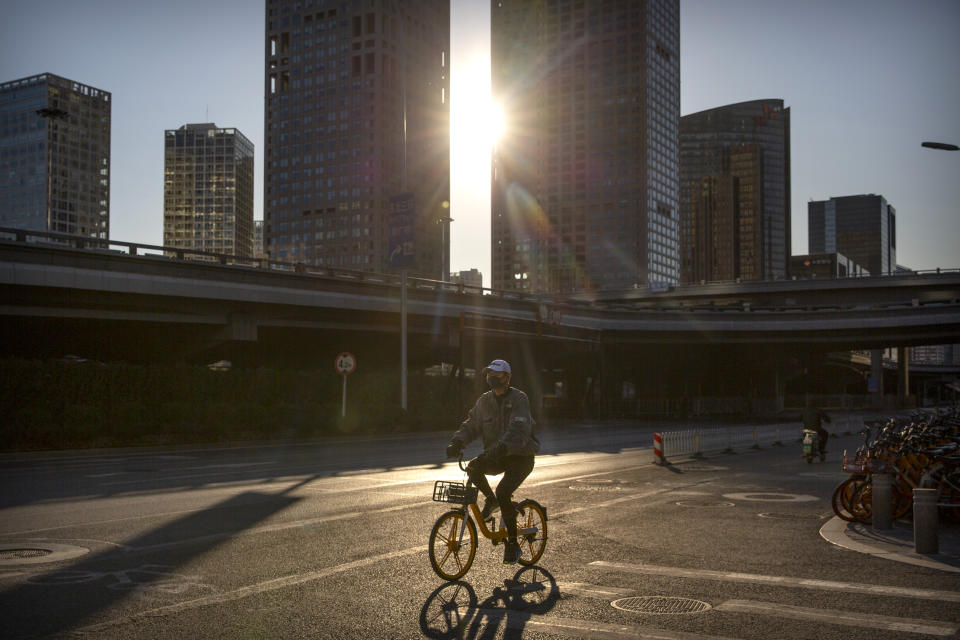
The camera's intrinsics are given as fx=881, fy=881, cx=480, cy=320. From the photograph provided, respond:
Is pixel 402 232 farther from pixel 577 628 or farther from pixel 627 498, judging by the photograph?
pixel 577 628

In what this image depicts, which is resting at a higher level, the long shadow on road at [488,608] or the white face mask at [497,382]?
the white face mask at [497,382]

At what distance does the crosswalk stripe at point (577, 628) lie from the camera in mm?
6414

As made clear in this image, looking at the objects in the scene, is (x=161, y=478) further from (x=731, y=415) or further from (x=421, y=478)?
(x=731, y=415)

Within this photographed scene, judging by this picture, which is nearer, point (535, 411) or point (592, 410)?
point (535, 411)

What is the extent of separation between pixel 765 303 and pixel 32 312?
84822 mm

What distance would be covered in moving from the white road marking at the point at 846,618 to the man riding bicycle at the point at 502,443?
7.24ft

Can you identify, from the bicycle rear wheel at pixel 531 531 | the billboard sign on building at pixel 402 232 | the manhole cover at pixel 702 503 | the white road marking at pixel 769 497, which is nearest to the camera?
the bicycle rear wheel at pixel 531 531

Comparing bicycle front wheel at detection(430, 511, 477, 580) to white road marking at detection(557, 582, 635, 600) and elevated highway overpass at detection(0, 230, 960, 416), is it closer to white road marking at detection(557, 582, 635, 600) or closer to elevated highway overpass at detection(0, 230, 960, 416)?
white road marking at detection(557, 582, 635, 600)

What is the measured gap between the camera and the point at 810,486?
57.6 feet

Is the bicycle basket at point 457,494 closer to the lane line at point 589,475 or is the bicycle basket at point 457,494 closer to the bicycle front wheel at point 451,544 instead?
the bicycle front wheel at point 451,544

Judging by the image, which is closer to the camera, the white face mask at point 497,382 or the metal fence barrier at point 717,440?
the white face mask at point 497,382

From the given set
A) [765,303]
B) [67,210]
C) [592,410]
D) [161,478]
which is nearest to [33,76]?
[67,210]

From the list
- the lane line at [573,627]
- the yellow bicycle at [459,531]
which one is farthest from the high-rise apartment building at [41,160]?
the lane line at [573,627]

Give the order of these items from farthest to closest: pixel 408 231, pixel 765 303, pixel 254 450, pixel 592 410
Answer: pixel 765 303, pixel 592 410, pixel 408 231, pixel 254 450
